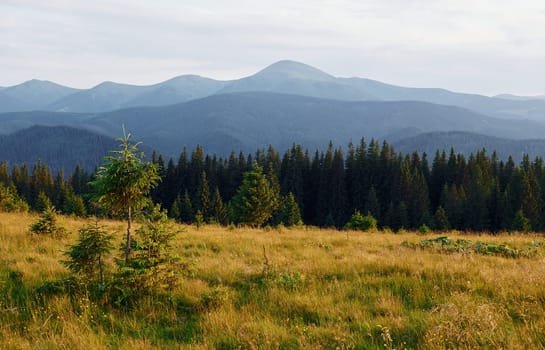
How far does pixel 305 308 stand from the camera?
6875 millimetres

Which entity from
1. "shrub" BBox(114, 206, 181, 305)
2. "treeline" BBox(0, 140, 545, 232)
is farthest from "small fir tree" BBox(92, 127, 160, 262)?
"treeline" BBox(0, 140, 545, 232)

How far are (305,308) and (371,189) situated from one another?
71006 mm

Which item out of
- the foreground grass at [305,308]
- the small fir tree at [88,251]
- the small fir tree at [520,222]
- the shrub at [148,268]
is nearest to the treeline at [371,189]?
the small fir tree at [520,222]

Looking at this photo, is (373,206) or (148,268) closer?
(148,268)

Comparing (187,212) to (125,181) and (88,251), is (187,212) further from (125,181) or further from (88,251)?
(125,181)

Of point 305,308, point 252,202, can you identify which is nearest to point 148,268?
point 305,308

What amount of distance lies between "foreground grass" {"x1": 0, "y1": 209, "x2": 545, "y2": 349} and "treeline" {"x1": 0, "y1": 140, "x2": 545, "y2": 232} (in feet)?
166

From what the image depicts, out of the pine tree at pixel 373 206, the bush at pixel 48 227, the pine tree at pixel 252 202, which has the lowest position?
the pine tree at pixel 373 206

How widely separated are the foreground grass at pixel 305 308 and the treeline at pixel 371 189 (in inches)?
1995

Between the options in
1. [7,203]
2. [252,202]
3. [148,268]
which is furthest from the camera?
[252,202]

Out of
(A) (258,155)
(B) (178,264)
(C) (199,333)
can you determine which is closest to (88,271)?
(B) (178,264)

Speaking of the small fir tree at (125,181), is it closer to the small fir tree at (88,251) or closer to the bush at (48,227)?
the small fir tree at (88,251)

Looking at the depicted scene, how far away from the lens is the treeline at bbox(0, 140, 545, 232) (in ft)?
211

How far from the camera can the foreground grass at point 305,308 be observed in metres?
5.64
